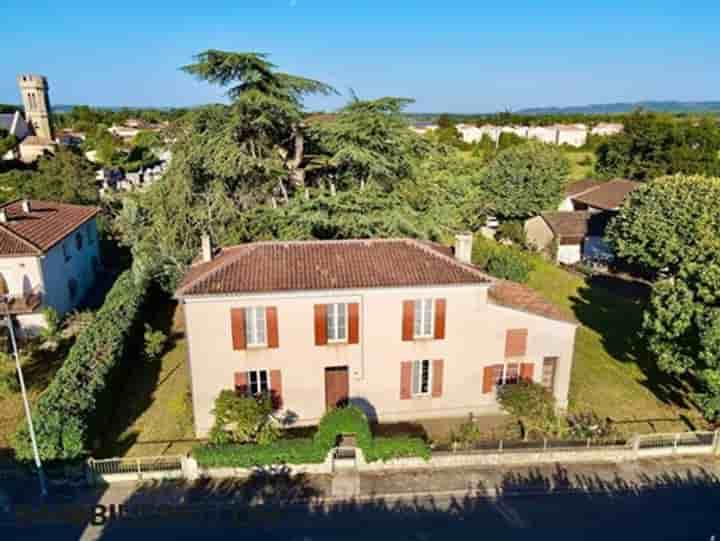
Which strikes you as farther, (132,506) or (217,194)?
(217,194)

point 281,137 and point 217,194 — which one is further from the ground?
point 281,137

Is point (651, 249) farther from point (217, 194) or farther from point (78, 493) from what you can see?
point (78, 493)

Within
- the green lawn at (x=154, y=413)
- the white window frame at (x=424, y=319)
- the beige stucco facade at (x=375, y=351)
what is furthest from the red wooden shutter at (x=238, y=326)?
the white window frame at (x=424, y=319)

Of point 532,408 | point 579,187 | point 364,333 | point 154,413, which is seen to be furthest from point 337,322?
point 579,187

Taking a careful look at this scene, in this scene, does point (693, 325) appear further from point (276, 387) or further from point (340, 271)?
point (276, 387)

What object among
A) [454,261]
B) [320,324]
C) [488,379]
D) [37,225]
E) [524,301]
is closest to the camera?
[320,324]

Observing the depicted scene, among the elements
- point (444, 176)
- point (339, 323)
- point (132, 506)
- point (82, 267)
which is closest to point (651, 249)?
point (444, 176)

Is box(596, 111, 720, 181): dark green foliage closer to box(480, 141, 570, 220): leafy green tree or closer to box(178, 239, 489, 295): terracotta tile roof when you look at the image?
box(480, 141, 570, 220): leafy green tree
